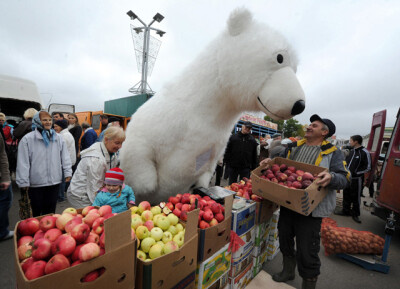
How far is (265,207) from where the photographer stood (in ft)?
7.95

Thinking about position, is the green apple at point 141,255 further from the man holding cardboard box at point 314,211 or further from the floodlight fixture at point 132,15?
the floodlight fixture at point 132,15

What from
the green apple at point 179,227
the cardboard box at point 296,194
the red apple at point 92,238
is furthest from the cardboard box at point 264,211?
the red apple at point 92,238

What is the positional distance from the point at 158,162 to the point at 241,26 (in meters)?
1.59

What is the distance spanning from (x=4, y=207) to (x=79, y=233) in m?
2.57

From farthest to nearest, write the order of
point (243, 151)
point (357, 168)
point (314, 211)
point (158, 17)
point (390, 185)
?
point (158, 17)
point (243, 151)
point (357, 168)
point (390, 185)
point (314, 211)

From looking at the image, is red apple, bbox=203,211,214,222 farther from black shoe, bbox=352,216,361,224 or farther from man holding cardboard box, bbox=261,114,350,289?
black shoe, bbox=352,216,361,224

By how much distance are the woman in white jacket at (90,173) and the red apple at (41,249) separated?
1.06 meters

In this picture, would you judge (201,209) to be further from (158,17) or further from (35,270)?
(158,17)

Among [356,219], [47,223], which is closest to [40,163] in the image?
[47,223]

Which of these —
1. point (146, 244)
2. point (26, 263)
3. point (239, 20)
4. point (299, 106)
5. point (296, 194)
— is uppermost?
point (239, 20)

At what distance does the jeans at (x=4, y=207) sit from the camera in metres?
2.62

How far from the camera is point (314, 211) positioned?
1951 mm

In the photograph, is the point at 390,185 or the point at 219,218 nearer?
the point at 219,218

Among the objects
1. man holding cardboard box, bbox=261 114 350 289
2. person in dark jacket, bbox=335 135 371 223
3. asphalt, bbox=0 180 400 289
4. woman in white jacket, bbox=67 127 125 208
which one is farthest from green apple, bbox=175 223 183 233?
person in dark jacket, bbox=335 135 371 223
